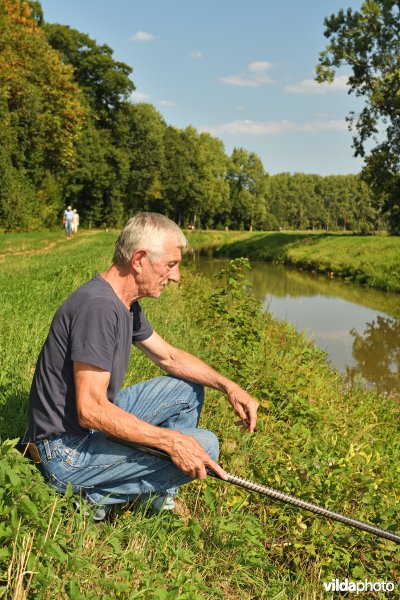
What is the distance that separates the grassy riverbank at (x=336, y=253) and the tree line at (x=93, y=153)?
3376 millimetres

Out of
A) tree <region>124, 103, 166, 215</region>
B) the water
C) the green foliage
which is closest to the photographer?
the water

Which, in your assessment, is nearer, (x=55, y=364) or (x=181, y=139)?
(x=55, y=364)

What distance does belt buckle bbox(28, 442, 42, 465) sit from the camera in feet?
9.95

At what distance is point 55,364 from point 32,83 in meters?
35.1

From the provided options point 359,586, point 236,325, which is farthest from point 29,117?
point 359,586

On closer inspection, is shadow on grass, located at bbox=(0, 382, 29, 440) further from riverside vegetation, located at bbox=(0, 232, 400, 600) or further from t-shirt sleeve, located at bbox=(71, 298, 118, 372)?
t-shirt sleeve, located at bbox=(71, 298, 118, 372)

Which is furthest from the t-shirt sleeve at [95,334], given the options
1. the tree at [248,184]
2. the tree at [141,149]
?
the tree at [248,184]

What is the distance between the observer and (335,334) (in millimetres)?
13625

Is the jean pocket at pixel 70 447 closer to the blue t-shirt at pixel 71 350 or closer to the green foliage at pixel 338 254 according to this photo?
the blue t-shirt at pixel 71 350

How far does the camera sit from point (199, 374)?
12.4ft

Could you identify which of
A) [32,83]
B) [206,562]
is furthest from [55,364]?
[32,83]

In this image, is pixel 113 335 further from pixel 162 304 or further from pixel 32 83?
pixel 32 83

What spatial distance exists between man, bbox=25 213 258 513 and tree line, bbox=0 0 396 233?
29413 mm

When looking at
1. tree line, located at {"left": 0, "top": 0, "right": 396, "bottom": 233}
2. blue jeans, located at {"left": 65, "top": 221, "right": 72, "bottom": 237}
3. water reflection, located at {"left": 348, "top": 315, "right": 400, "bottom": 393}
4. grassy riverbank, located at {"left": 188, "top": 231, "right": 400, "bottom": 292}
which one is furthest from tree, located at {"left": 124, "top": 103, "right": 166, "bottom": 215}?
water reflection, located at {"left": 348, "top": 315, "right": 400, "bottom": 393}
